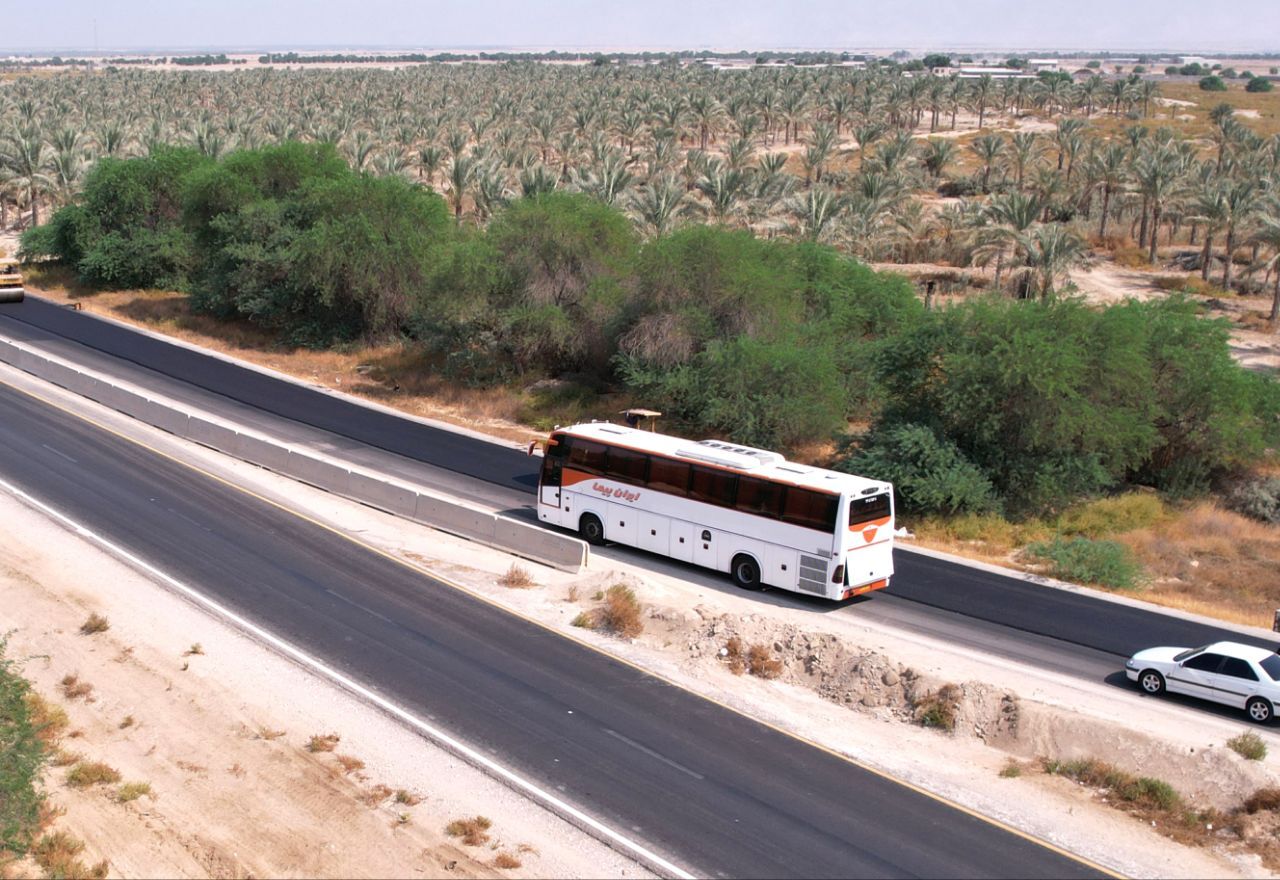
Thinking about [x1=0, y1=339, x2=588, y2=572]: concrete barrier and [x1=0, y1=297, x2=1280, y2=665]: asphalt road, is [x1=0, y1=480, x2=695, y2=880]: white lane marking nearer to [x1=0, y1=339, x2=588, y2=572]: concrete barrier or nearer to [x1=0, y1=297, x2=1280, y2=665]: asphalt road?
[x1=0, y1=339, x2=588, y2=572]: concrete barrier

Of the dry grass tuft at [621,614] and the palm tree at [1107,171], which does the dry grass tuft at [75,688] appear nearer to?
the dry grass tuft at [621,614]

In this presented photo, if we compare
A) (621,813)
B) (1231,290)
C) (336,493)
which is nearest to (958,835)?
(621,813)

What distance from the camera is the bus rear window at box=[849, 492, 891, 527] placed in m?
24.3

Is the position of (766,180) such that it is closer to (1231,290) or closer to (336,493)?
(1231,290)

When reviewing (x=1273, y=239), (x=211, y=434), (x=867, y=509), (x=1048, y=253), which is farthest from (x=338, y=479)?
(x=1273, y=239)

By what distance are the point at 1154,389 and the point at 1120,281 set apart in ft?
113

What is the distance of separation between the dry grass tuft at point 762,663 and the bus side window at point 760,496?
12.7 feet

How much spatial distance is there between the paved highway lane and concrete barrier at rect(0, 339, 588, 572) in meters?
2.40

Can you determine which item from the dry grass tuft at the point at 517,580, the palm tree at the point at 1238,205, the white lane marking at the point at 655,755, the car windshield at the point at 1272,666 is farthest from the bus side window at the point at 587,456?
the palm tree at the point at 1238,205

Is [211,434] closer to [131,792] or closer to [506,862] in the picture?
[131,792]

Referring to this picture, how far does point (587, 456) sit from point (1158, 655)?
43.1ft

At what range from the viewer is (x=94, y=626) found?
22891 mm

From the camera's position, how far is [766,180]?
232ft

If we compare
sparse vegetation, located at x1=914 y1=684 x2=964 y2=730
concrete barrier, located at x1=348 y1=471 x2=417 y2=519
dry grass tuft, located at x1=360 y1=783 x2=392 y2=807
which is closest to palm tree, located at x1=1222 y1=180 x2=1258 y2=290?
concrete barrier, located at x1=348 y1=471 x2=417 y2=519
